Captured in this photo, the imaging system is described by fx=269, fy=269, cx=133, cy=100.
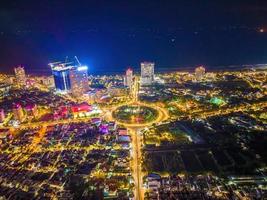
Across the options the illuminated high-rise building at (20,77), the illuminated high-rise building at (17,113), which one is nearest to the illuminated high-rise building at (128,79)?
the illuminated high-rise building at (17,113)

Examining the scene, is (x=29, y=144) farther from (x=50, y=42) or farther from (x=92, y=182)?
(x=50, y=42)

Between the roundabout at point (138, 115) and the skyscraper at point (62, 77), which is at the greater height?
the skyscraper at point (62, 77)

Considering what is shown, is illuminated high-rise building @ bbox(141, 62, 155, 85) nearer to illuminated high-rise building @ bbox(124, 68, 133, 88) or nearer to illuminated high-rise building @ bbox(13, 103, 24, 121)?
illuminated high-rise building @ bbox(124, 68, 133, 88)

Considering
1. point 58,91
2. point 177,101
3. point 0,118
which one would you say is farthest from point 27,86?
point 177,101

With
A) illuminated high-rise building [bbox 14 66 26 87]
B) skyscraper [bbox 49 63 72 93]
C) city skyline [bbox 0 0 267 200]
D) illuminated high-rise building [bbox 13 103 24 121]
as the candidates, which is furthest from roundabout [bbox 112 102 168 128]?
illuminated high-rise building [bbox 14 66 26 87]

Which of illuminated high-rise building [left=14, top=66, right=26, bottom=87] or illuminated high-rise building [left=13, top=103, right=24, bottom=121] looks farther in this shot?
illuminated high-rise building [left=14, top=66, right=26, bottom=87]

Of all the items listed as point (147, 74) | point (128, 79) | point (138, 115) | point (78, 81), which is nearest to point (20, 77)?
point (78, 81)

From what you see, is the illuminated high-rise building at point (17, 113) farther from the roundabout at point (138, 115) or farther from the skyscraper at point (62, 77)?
the roundabout at point (138, 115)
